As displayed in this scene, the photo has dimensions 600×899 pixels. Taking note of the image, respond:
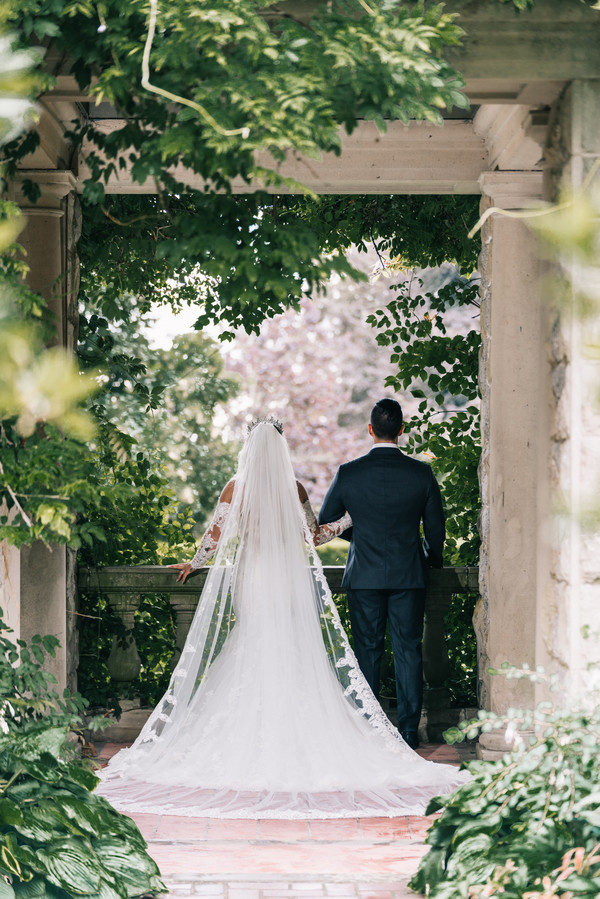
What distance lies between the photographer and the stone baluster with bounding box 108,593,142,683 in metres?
6.11

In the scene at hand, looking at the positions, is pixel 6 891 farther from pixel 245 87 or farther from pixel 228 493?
pixel 228 493

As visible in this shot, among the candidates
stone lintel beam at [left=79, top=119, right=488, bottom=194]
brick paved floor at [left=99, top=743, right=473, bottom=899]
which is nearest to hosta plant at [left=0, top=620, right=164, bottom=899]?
brick paved floor at [left=99, top=743, right=473, bottom=899]

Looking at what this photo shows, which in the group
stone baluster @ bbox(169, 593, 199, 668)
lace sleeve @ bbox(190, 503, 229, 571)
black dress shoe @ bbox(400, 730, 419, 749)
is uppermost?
lace sleeve @ bbox(190, 503, 229, 571)

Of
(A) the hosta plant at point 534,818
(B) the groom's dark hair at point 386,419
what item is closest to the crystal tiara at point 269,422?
(B) the groom's dark hair at point 386,419

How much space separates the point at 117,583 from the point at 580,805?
3.82 m

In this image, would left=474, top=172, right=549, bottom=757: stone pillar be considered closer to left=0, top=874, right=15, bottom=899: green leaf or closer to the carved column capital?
the carved column capital

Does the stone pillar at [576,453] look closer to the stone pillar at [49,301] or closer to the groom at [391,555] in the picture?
the groom at [391,555]

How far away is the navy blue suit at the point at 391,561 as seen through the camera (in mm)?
5641

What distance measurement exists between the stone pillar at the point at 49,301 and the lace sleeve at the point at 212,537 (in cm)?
88

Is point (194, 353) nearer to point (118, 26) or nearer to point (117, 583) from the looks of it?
point (117, 583)

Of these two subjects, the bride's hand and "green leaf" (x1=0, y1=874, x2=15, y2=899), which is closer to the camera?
"green leaf" (x1=0, y1=874, x2=15, y2=899)

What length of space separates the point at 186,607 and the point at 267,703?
3.93 feet

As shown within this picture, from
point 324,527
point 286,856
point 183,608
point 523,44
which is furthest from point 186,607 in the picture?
point 523,44

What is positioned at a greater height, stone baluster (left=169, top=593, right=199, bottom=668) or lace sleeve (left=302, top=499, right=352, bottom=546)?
lace sleeve (left=302, top=499, right=352, bottom=546)
